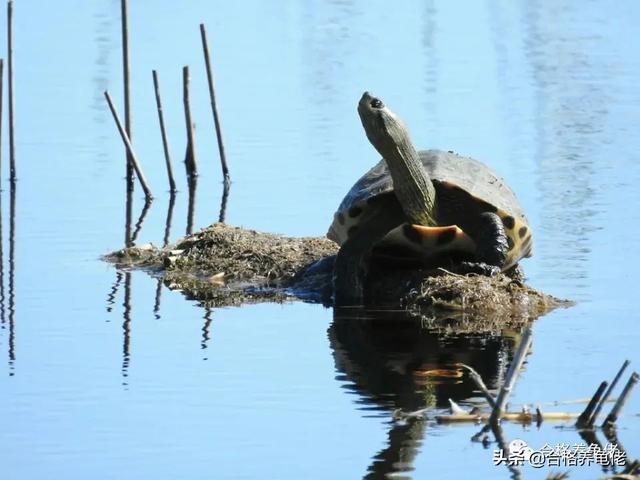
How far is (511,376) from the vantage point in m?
8.03

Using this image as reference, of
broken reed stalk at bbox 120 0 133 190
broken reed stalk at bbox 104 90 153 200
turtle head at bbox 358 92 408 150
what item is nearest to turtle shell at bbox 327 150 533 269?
turtle head at bbox 358 92 408 150

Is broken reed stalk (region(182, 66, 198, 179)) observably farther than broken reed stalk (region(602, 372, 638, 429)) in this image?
Yes

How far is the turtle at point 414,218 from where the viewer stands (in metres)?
12.3

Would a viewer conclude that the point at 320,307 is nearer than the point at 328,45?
Yes

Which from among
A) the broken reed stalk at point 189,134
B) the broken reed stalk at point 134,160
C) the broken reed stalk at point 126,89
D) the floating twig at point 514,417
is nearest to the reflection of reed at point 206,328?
Result: the floating twig at point 514,417

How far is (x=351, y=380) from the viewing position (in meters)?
10.1

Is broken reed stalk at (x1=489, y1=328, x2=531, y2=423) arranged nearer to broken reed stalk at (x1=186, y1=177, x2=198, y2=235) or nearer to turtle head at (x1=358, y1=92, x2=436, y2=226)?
turtle head at (x1=358, y1=92, x2=436, y2=226)

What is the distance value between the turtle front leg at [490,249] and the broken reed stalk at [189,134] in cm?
690

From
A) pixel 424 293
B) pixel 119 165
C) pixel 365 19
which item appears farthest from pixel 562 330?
pixel 365 19

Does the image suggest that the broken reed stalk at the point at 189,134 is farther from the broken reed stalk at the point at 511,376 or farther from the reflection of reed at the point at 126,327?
the broken reed stalk at the point at 511,376

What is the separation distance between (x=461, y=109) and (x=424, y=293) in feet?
38.3

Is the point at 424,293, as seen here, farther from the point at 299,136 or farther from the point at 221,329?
the point at 299,136

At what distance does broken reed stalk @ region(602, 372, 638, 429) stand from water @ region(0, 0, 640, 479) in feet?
0.67

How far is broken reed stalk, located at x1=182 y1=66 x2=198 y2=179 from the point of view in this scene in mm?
18469
